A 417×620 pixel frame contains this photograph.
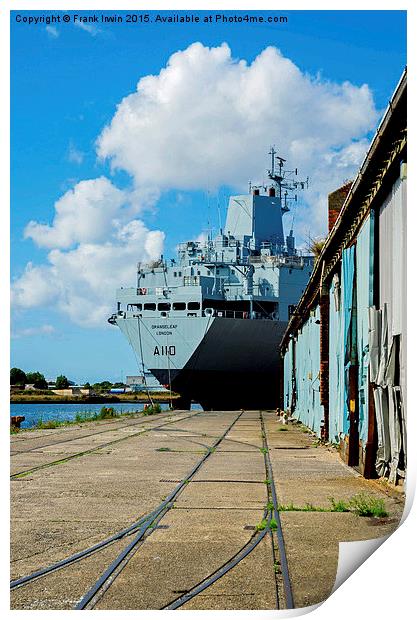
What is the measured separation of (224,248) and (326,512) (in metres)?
38.7

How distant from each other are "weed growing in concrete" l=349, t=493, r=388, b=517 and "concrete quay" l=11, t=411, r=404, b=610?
2.9 inches

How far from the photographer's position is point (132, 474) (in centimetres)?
1075

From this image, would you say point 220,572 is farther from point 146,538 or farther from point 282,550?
point 146,538

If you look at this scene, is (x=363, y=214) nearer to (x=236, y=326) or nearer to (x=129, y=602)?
(x=129, y=602)

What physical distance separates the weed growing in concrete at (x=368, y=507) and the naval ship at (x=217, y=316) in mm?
31343

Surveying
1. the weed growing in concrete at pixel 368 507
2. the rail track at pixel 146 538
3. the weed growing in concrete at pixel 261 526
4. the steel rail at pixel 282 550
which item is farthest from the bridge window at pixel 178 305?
the weed growing in concrete at pixel 261 526

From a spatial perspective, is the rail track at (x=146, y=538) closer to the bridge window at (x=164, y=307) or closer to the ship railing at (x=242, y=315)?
the ship railing at (x=242, y=315)

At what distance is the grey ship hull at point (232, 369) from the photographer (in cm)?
4100

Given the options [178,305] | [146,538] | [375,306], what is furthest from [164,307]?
[146,538]

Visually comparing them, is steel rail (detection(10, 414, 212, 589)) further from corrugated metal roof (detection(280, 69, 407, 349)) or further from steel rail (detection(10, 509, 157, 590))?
corrugated metal roof (detection(280, 69, 407, 349))

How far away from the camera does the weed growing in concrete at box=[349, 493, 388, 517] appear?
736 centimetres

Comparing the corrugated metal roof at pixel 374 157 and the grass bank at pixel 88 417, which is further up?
the corrugated metal roof at pixel 374 157

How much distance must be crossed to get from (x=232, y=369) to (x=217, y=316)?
157 inches

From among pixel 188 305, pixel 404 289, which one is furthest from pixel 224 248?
pixel 404 289
